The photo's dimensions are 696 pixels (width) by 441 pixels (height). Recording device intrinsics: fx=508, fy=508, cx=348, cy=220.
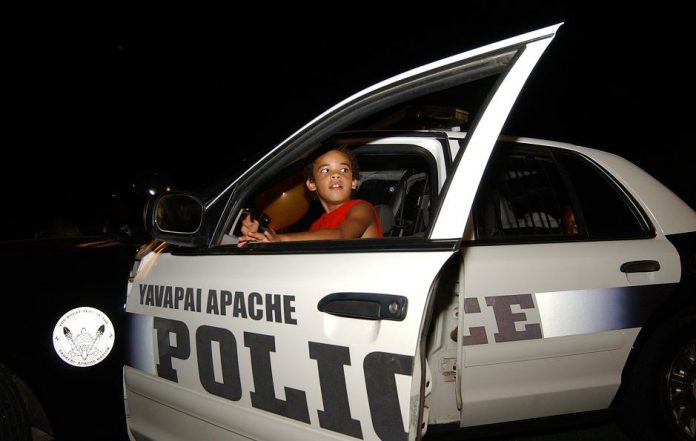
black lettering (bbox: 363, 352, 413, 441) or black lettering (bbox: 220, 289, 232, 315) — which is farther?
black lettering (bbox: 220, 289, 232, 315)

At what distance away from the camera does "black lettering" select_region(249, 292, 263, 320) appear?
1.62 metres

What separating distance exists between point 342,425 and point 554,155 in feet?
5.95

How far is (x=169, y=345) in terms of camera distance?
184cm

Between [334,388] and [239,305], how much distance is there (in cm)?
43

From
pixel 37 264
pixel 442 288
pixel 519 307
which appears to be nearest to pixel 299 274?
pixel 442 288

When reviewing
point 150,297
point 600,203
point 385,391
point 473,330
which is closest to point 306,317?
point 385,391

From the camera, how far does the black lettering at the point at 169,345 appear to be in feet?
5.90

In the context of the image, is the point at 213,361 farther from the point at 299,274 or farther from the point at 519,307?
the point at 519,307

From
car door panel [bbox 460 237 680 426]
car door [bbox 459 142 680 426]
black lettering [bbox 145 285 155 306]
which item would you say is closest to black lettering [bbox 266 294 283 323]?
black lettering [bbox 145 285 155 306]

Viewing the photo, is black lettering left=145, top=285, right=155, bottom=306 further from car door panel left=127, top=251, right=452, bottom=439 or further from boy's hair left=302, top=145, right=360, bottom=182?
boy's hair left=302, top=145, right=360, bottom=182

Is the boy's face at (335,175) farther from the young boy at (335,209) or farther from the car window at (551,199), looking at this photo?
the car window at (551,199)

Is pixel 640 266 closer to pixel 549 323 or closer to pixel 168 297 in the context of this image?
pixel 549 323

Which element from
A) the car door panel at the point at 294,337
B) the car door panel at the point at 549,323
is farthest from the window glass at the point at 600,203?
the car door panel at the point at 294,337

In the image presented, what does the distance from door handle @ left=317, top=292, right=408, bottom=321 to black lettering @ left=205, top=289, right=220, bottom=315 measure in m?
0.43
